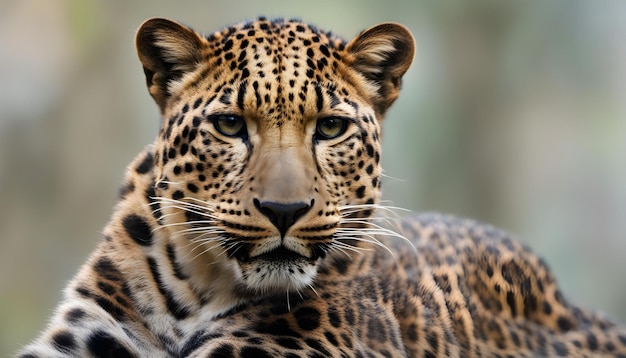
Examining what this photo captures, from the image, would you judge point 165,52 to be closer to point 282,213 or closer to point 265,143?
point 265,143

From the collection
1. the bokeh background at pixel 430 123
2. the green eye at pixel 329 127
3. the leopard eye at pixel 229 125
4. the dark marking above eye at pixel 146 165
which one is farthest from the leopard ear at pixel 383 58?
the bokeh background at pixel 430 123

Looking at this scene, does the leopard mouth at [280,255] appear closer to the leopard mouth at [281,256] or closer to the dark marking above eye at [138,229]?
the leopard mouth at [281,256]

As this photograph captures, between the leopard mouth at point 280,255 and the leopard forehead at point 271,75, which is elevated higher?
the leopard forehead at point 271,75

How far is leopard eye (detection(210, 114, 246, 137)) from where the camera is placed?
218 inches

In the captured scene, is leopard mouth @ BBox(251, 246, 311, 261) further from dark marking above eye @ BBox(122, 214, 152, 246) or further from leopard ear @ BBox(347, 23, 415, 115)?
leopard ear @ BBox(347, 23, 415, 115)

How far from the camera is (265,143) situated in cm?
543

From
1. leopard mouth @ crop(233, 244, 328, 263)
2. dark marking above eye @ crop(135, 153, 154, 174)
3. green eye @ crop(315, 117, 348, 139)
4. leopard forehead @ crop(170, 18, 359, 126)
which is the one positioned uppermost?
leopard forehead @ crop(170, 18, 359, 126)

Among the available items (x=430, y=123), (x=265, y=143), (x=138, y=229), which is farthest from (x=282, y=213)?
(x=430, y=123)

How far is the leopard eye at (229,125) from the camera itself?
18.2 ft

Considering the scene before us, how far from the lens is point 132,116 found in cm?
1769

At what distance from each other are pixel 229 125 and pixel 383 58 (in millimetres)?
1318

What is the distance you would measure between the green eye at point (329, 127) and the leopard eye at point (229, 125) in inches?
19.0

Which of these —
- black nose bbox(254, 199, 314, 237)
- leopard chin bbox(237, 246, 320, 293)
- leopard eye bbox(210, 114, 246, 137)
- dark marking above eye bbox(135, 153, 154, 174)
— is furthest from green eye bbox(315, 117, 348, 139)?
dark marking above eye bbox(135, 153, 154, 174)

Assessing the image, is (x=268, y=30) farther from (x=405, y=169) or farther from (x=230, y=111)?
(x=405, y=169)
